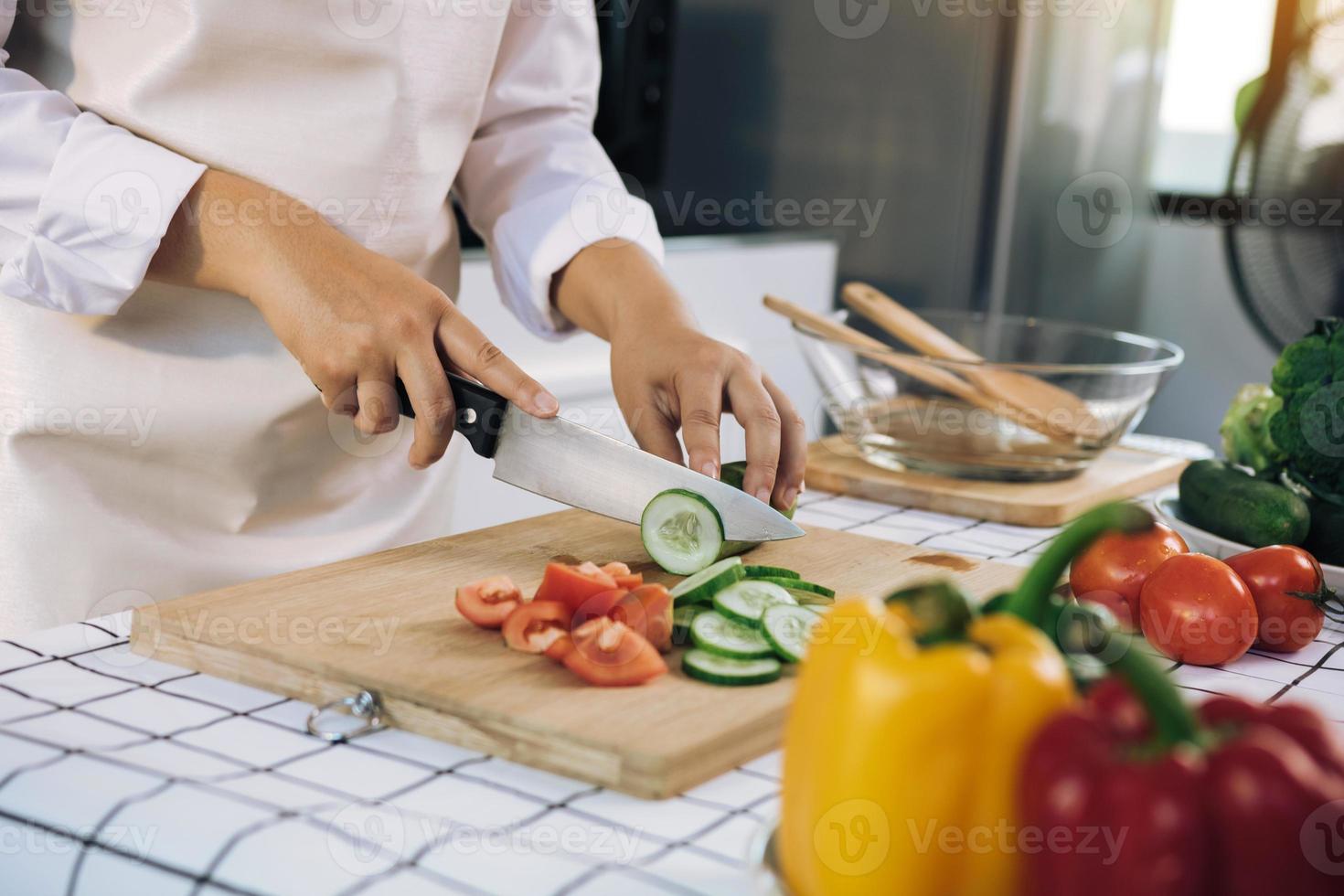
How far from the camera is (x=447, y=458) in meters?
1.56

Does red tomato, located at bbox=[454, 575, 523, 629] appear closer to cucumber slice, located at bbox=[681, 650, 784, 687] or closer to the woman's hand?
cucumber slice, located at bbox=[681, 650, 784, 687]

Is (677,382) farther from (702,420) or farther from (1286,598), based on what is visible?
(1286,598)

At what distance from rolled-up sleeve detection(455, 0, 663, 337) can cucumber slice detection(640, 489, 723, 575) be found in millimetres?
402

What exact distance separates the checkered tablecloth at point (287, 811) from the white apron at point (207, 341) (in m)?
0.42

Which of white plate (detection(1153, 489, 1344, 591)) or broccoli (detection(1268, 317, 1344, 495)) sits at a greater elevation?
broccoli (detection(1268, 317, 1344, 495))

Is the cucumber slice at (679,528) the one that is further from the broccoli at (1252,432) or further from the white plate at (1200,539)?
the broccoli at (1252,432)

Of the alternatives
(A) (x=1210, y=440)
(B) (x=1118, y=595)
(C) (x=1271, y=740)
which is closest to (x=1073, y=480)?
(B) (x=1118, y=595)

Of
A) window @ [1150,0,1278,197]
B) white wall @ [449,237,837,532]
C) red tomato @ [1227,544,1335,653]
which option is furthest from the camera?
window @ [1150,0,1278,197]

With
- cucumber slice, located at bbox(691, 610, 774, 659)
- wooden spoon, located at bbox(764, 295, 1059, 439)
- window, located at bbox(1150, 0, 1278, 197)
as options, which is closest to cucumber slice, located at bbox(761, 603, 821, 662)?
cucumber slice, located at bbox(691, 610, 774, 659)

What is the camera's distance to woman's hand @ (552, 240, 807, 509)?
1247 millimetres

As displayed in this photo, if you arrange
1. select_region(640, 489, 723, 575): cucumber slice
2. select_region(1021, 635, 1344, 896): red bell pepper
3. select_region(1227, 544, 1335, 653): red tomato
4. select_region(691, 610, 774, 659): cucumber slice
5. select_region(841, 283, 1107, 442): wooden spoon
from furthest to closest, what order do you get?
select_region(841, 283, 1107, 442): wooden spoon < select_region(640, 489, 723, 575): cucumber slice < select_region(1227, 544, 1335, 653): red tomato < select_region(691, 610, 774, 659): cucumber slice < select_region(1021, 635, 1344, 896): red bell pepper

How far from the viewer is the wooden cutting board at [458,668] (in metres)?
0.77

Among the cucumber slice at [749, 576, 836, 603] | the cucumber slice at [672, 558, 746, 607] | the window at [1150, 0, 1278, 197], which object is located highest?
the window at [1150, 0, 1278, 197]

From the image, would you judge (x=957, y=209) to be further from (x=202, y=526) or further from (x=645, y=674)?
(x=645, y=674)
